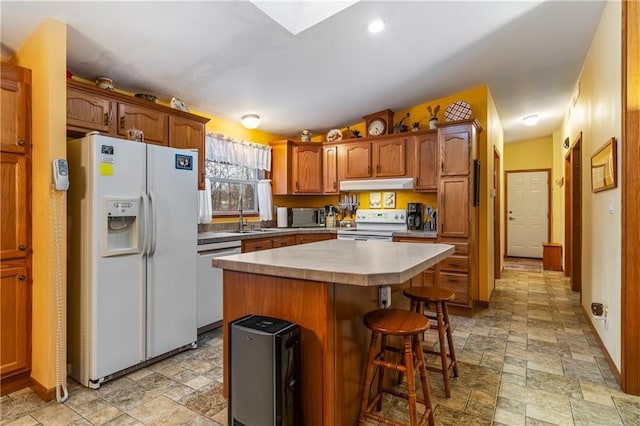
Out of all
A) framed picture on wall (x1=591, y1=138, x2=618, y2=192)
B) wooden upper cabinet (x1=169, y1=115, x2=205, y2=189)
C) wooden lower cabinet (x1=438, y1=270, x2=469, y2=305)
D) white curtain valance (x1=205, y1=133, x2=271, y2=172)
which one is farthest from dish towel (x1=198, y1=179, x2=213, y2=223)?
framed picture on wall (x1=591, y1=138, x2=618, y2=192)

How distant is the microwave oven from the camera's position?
514 centimetres

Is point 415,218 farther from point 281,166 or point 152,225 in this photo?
point 152,225

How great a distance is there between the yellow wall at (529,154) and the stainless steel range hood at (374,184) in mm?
4919

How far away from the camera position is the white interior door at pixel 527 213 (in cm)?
771

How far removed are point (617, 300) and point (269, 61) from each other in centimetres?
336

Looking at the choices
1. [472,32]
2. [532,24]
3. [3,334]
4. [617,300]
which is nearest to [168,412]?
[3,334]

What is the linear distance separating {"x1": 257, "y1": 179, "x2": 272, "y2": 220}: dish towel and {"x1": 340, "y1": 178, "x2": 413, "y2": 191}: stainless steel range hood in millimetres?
1070

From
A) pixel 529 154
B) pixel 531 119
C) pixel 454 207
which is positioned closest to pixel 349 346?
pixel 454 207

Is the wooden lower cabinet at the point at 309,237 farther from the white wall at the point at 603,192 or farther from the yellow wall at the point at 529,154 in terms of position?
the yellow wall at the point at 529,154

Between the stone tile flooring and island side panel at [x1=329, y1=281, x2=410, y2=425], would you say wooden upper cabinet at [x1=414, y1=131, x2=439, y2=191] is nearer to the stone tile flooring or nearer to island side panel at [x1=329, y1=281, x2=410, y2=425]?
the stone tile flooring

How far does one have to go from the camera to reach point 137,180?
2.55m

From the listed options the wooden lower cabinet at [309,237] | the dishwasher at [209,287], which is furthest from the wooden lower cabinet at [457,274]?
the dishwasher at [209,287]

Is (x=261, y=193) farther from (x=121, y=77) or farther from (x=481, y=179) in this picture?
(x=481, y=179)

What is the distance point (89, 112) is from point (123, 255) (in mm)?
1193
